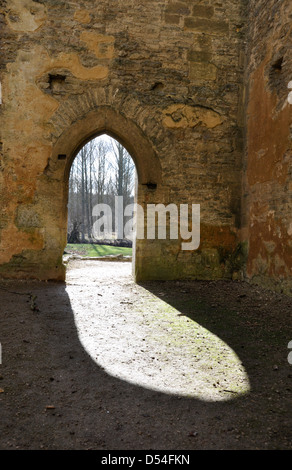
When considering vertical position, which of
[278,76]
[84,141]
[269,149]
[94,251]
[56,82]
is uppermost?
[56,82]

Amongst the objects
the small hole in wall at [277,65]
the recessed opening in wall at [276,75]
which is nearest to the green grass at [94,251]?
the recessed opening in wall at [276,75]

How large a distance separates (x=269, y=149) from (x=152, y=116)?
2.12m

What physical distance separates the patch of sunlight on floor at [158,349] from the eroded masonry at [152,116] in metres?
1.83

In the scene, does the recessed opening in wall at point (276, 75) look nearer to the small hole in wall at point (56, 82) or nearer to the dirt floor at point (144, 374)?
the dirt floor at point (144, 374)

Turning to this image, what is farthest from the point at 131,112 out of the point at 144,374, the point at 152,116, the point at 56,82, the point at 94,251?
the point at 94,251

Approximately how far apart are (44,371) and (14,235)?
3684 mm

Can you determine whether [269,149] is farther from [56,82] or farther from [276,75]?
[56,82]

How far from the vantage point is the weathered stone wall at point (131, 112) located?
5652 mm

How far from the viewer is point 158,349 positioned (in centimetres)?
289

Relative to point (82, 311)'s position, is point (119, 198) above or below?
above

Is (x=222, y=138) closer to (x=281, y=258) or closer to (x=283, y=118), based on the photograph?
(x=283, y=118)

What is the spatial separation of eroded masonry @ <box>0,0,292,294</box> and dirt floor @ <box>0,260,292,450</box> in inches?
60.1
